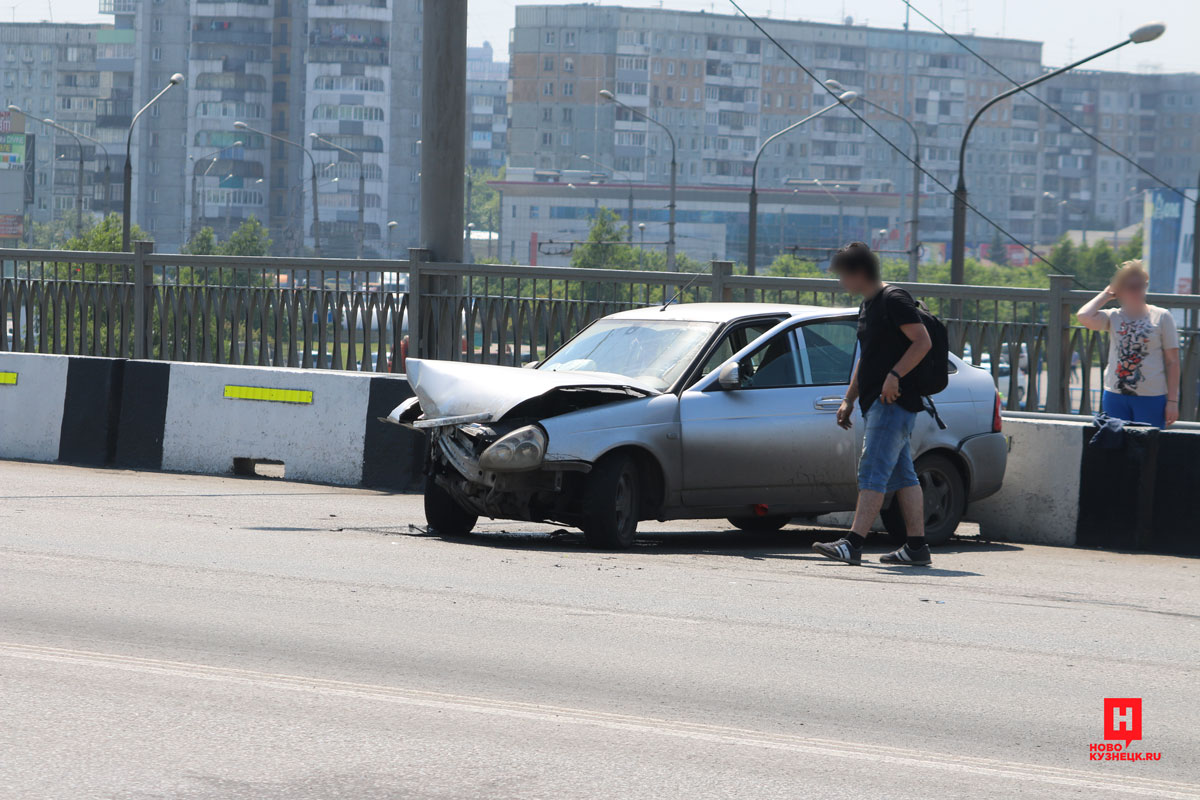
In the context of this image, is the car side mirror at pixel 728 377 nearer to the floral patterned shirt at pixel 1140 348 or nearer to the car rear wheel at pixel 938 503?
the car rear wheel at pixel 938 503

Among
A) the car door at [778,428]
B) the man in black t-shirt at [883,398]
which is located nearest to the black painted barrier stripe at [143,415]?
the car door at [778,428]

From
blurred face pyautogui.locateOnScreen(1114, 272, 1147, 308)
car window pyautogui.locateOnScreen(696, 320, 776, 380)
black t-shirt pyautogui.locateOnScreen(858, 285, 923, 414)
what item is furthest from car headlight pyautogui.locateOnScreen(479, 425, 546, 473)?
blurred face pyautogui.locateOnScreen(1114, 272, 1147, 308)

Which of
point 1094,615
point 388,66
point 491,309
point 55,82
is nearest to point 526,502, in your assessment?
point 1094,615

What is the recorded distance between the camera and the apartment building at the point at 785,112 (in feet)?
540

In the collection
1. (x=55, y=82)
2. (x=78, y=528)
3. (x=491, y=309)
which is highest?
(x=55, y=82)

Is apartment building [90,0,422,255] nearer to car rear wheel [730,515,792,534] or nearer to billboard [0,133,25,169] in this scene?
billboard [0,133,25,169]

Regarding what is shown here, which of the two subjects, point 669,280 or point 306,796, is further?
point 669,280

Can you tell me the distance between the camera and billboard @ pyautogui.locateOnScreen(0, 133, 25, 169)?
12150cm

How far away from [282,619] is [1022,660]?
3.05m

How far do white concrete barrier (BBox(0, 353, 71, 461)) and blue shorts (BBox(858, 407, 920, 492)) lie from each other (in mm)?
7652

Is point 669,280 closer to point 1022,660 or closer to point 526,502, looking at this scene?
point 526,502

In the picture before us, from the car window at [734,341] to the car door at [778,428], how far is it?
152 mm

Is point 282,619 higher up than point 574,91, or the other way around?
point 574,91

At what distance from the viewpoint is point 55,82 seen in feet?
549
